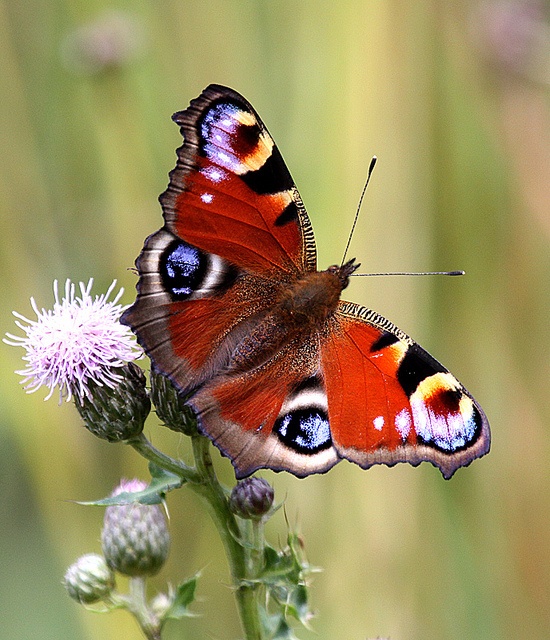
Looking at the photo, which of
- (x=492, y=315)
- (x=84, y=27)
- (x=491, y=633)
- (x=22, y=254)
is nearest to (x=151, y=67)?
(x=84, y=27)

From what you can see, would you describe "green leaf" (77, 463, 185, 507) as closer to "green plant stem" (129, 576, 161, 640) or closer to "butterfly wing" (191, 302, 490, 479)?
"butterfly wing" (191, 302, 490, 479)

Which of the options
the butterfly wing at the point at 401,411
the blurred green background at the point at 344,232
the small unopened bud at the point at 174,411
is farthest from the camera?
the blurred green background at the point at 344,232

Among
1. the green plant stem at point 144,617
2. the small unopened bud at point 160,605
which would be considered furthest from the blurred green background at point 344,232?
the green plant stem at point 144,617

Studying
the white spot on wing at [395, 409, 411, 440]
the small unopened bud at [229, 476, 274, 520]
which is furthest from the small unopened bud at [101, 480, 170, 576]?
the white spot on wing at [395, 409, 411, 440]

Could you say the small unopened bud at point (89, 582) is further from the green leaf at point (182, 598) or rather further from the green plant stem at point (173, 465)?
the green plant stem at point (173, 465)

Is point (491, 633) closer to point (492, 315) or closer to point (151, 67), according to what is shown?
point (492, 315)

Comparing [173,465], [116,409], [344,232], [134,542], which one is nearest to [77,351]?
[116,409]
